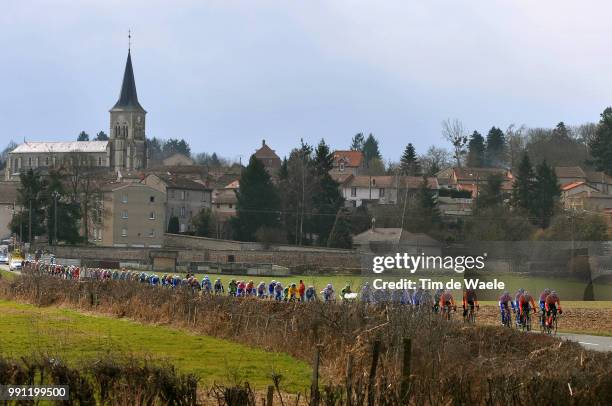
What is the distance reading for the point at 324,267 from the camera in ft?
311

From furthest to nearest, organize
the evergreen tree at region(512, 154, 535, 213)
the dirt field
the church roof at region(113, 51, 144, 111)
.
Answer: the church roof at region(113, 51, 144, 111)
the evergreen tree at region(512, 154, 535, 213)
the dirt field

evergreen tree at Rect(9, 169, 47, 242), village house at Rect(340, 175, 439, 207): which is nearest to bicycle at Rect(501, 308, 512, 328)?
evergreen tree at Rect(9, 169, 47, 242)

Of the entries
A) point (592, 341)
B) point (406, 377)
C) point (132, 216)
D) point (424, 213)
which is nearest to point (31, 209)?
point (132, 216)

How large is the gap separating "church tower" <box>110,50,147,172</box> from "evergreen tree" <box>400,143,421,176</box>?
50.3 m

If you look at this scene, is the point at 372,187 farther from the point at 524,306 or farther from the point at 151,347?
the point at 151,347

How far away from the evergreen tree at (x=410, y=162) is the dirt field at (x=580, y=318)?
107m

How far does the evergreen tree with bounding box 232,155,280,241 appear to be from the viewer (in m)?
109

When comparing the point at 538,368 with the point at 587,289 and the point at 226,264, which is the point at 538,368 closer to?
the point at 587,289

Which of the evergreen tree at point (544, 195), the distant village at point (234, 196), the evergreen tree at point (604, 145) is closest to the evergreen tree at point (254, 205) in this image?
the distant village at point (234, 196)

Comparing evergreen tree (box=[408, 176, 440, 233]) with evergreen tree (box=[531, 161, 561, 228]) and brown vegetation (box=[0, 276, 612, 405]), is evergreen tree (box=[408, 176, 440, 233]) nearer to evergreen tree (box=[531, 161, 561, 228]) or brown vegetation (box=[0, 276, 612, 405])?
evergreen tree (box=[531, 161, 561, 228])

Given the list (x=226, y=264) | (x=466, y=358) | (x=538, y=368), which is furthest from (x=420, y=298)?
(x=226, y=264)

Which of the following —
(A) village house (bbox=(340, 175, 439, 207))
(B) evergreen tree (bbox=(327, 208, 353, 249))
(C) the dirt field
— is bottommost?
(C) the dirt field

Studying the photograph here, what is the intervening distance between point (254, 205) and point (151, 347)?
266ft

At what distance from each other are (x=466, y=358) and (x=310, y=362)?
16.4 ft
